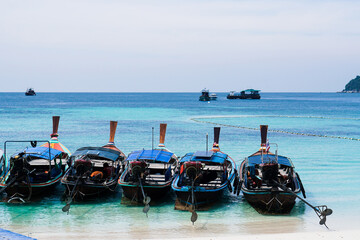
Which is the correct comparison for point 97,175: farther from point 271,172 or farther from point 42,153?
point 271,172

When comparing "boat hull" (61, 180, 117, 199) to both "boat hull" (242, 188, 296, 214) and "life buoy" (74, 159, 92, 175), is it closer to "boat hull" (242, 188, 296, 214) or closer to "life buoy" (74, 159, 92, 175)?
"life buoy" (74, 159, 92, 175)

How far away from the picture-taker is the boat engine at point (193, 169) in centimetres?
2080

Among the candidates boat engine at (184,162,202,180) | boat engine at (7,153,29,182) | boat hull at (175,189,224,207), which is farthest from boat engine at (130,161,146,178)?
boat engine at (7,153,29,182)

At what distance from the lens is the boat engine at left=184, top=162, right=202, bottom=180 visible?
20.8 metres

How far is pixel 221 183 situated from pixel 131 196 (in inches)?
168

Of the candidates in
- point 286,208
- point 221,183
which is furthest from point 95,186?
point 286,208

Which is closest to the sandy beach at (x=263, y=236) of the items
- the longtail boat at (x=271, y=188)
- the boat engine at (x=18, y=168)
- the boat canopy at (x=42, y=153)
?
the longtail boat at (x=271, y=188)

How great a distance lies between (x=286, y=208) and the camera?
20.3 metres

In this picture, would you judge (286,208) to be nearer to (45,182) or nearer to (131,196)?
(131,196)

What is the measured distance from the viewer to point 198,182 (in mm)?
21000

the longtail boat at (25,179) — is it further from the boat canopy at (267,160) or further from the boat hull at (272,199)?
the boat canopy at (267,160)

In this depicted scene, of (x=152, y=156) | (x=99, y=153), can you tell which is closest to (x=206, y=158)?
(x=152, y=156)

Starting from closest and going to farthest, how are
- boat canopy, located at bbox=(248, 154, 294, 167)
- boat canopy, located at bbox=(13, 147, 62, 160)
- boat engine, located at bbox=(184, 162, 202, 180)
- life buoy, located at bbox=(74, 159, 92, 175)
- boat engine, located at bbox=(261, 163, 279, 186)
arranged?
boat engine, located at bbox=(261, 163, 279, 186)
boat engine, located at bbox=(184, 162, 202, 180)
life buoy, located at bbox=(74, 159, 92, 175)
boat canopy, located at bbox=(248, 154, 294, 167)
boat canopy, located at bbox=(13, 147, 62, 160)

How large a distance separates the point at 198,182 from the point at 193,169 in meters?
0.67
